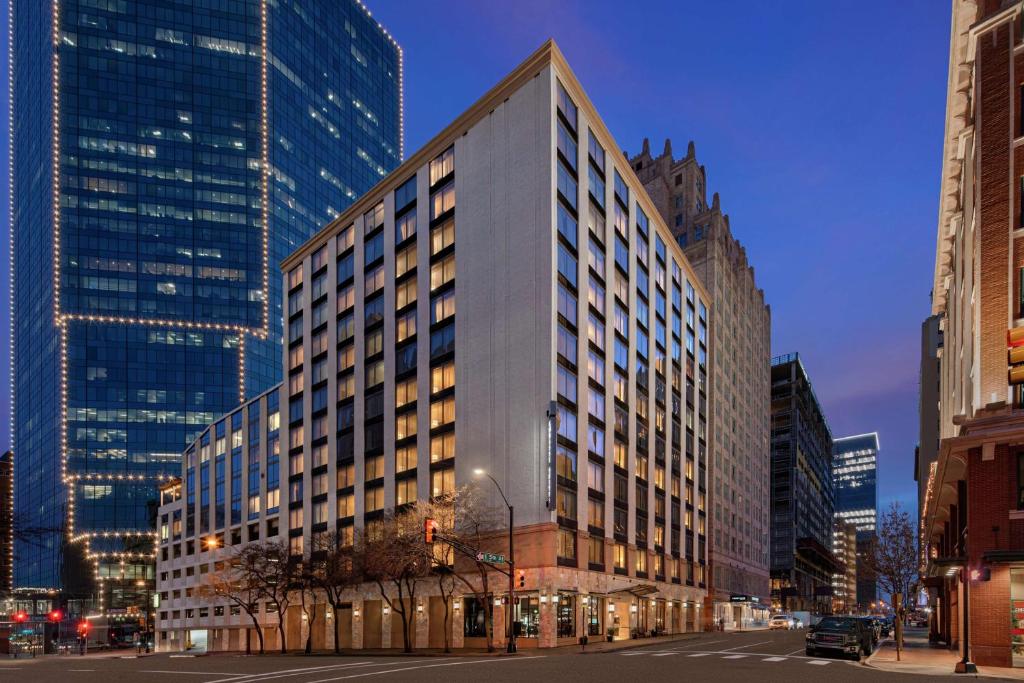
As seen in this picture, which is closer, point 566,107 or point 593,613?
point 593,613

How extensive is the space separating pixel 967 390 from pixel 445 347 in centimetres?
4052

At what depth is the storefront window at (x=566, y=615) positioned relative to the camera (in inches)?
2281

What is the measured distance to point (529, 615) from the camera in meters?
57.9

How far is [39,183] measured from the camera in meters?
168

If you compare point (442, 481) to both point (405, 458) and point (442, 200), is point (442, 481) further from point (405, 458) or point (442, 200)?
point (442, 200)

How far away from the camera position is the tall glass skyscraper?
15388 centimetres

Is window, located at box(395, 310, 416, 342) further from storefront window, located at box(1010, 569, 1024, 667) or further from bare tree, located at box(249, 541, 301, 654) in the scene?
storefront window, located at box(1010, 569, 1024, 667)

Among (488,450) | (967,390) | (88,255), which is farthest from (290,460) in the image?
(88,255)

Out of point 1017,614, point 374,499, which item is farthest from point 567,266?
point 1017,614

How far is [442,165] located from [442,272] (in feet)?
32.3

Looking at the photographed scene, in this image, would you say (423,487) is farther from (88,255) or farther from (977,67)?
(88,255)

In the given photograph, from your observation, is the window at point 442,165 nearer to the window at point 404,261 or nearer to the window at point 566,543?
the window at point 404,261

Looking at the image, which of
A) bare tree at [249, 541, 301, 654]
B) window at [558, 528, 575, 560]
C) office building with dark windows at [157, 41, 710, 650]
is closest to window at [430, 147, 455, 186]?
office building with dark windows at [157, 41, 710, 650]

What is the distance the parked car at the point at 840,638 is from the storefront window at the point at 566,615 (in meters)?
22.6
